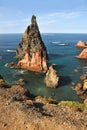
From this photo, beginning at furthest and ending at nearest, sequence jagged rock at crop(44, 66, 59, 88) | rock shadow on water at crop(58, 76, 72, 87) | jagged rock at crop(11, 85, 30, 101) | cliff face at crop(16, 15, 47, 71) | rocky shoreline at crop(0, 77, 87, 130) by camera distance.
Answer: cliff face at crop(16, 15, 47, 71)
rock shadow on water at crop(58, 76, 72, 87)
jagged rock at crop(44, 66, 59, 88)
jagged rock at crop(11, 85, 30, 101)
rocky shoreline at crop(0, 77, 87, 130)

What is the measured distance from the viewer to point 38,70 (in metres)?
98.8

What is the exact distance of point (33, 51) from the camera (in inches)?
4215

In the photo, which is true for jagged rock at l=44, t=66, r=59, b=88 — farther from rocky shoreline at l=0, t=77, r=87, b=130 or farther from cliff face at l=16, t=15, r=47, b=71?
rocky shoreline at l=0, t=77, r=87, b=130

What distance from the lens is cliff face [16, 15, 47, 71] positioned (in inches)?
3944

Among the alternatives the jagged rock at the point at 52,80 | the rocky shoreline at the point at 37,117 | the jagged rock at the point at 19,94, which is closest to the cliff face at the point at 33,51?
the jagged rock at the point at 52,80

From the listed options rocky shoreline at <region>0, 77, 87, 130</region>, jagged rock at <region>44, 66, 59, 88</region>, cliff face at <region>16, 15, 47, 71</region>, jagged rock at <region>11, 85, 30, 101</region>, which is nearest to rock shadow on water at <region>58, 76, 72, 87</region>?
jagged rock at <region>44, 66, 59, 88</region>

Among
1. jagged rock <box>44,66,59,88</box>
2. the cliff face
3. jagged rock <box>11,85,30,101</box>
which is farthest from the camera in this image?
the cliff face

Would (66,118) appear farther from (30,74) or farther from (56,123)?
(30,74)

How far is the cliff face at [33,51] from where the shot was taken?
329ft

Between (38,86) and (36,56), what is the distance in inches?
1130

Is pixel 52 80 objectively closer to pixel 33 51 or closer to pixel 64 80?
pixel 64 80

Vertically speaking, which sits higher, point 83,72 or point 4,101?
point 4,101

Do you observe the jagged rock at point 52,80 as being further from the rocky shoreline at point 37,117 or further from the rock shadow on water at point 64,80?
the rocky shoreline at point 37,117

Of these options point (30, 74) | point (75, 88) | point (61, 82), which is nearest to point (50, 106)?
point (75, 88)
